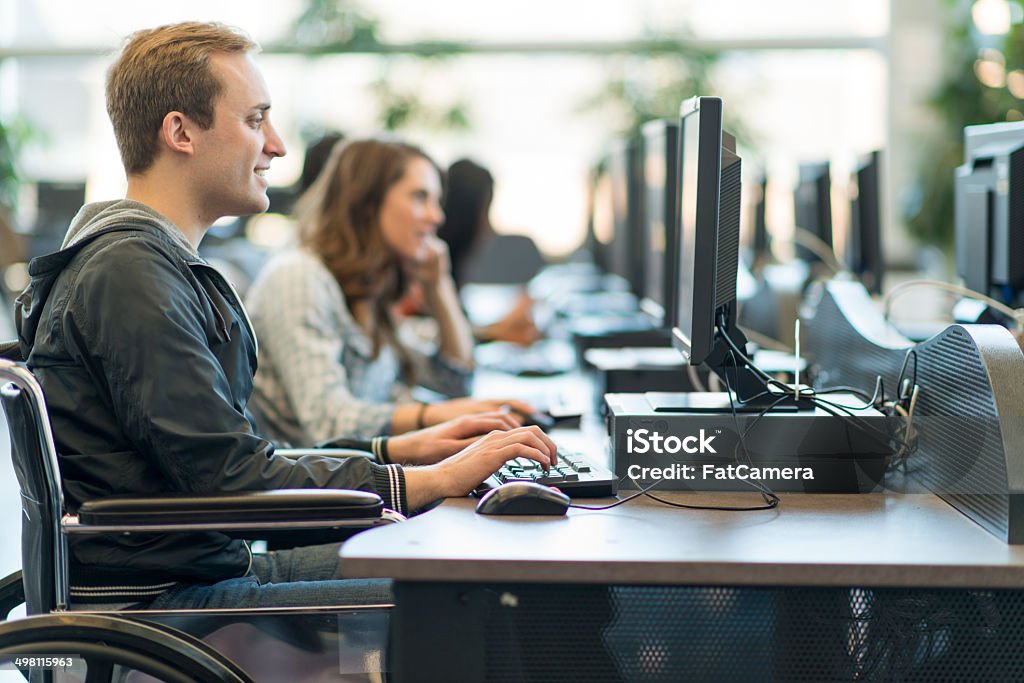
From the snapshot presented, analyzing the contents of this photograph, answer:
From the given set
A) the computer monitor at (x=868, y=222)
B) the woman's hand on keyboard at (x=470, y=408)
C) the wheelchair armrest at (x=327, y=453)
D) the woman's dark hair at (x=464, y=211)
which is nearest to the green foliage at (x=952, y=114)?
the computer monitor at (x=868, y=222)

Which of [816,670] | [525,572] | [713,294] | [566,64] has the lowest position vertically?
[816,670]

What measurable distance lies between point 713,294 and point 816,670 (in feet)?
1.61

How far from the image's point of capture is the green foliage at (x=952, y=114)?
7.25 metres

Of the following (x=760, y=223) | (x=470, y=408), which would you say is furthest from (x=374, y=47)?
(x=470, y=408)

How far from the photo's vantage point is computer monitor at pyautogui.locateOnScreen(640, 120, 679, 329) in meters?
2.35

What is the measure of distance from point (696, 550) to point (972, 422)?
1.33 feet

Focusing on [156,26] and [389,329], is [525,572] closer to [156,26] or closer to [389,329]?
[156,26]

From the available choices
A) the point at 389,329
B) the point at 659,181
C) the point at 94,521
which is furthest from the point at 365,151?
the point at 94,521

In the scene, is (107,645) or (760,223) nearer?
(107,645)

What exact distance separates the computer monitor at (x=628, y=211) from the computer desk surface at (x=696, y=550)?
1826 millimetres

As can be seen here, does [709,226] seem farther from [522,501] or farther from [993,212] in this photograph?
[993,212]

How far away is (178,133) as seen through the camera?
1.56 m

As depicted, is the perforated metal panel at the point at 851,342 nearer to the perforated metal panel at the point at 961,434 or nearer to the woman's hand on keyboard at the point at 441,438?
the perforated metal panel at the point at 961,434

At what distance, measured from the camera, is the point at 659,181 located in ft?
8.04
